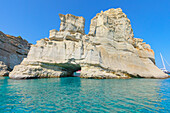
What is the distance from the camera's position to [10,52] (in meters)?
39.2

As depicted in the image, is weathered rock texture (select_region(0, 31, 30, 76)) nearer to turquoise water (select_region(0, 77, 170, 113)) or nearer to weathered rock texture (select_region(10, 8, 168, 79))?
weathered rock texture (select_region(10, 8, 168, 79))

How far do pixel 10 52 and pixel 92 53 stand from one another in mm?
34743

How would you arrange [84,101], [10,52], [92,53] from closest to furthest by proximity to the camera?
1. [84,101]
2. [92,53]
3. [10,52]

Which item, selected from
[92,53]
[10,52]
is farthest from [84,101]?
[10,52]

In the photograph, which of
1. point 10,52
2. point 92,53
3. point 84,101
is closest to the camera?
point 84,101

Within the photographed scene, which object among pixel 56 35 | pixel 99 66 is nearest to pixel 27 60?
pixel 56 35

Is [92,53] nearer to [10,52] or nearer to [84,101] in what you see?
[84,101]

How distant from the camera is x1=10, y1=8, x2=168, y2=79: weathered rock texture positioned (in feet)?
77.8

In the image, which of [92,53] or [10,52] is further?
[10,52]

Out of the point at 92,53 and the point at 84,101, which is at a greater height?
the point at 92,53

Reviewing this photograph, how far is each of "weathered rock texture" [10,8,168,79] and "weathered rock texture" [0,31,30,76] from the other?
1662 cm

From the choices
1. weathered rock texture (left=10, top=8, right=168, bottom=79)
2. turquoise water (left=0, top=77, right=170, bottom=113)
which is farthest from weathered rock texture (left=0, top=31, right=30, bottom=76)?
turquoise water (left=0, top=77, right=170, bottom=113)

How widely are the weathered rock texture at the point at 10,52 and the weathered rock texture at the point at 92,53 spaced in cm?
1662

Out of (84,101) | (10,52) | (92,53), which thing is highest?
(10,52)
